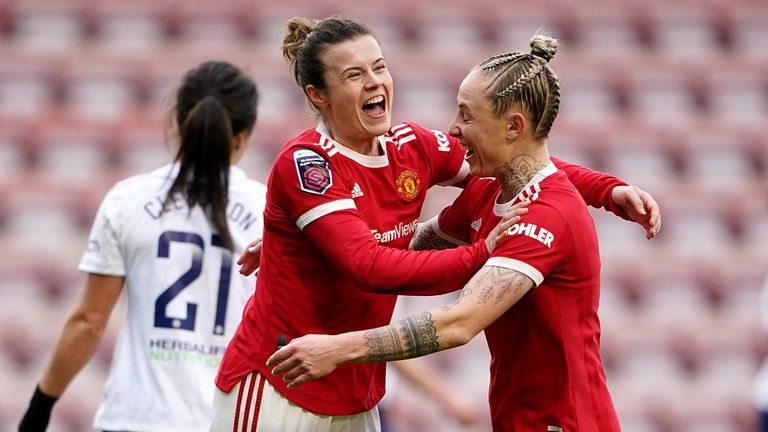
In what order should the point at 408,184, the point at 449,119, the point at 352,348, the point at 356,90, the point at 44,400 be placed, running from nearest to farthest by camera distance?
the point at 352,348 → the point at 356,90 → the point at 408,184 → the point at 44,400 → the point at 449,119

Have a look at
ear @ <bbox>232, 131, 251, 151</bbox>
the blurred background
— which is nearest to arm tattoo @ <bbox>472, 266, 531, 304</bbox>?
ear @ <bbox>232, 131, 251, 151</bbox>

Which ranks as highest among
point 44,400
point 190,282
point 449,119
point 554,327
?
point 449,119

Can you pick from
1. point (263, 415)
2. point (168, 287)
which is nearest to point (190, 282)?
point (168, 287)

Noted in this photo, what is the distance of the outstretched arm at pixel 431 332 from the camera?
3068 millimetres

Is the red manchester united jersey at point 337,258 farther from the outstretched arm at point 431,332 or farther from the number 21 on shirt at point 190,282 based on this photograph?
the number 21 on shirt at point 190,282

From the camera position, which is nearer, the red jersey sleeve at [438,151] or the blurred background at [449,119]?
the red jersey sleeve at [438,151]

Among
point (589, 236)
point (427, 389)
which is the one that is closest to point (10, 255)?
point (427, 389)

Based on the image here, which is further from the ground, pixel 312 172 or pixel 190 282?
pixel 312 172

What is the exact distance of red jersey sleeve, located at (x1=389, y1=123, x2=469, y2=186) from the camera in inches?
144

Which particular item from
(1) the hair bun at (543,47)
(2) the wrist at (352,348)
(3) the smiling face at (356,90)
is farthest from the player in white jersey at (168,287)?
(1) the hair bun at (543,47)

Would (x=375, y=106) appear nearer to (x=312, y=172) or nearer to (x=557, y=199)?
(x=312, y=172)

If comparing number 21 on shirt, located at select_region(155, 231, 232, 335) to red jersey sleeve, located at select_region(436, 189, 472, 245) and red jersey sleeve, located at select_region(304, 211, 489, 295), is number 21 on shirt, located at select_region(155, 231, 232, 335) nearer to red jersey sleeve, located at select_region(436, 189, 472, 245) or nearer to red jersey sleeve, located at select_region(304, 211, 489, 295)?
red jersey sleeve, located at select_region(436, 189, 472, 245)

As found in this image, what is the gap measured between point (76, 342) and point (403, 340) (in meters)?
1.51

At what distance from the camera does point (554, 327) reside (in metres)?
3.22
